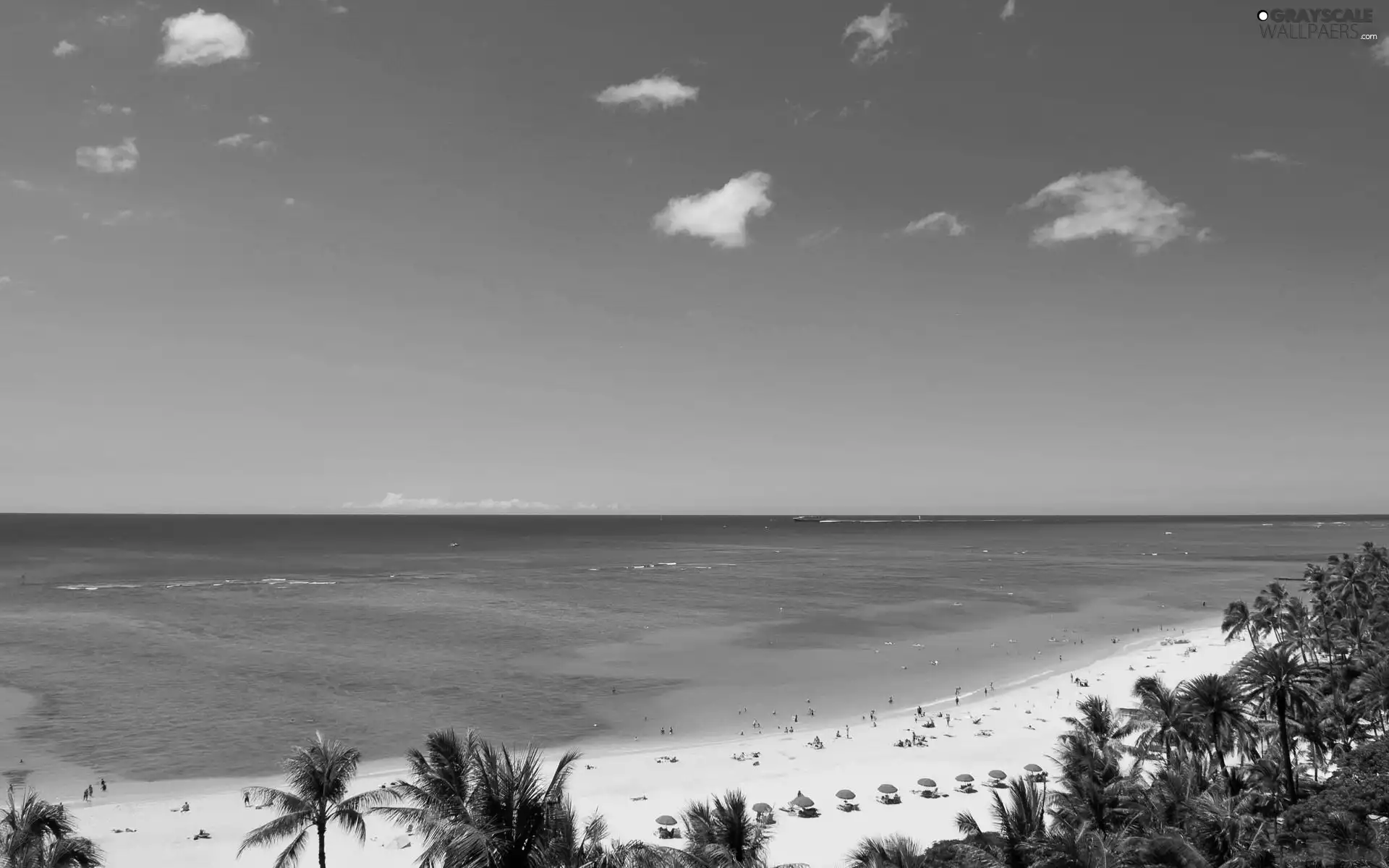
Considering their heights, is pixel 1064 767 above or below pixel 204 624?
above

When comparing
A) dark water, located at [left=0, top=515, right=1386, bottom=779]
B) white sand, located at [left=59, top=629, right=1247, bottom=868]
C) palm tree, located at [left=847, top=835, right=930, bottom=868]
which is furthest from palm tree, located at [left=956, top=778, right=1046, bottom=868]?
dark water, located at [left=0, top=515, right=1386, bottom=779]

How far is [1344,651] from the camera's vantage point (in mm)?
53906

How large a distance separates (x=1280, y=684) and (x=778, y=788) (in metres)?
26.6

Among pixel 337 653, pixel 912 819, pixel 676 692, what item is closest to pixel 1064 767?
pixel 912 819

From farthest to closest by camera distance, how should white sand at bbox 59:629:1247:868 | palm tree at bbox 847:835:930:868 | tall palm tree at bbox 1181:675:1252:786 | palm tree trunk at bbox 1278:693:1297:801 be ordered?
white sand at bbox 59:629:1247:868 → tall palm tree at bbox 1181:675:1252:786 → palm tree trunk at bbox 1278:693:1297:801 → palm tree at bbox 847:835:930:868

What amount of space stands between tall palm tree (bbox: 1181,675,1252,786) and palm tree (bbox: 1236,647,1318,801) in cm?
76

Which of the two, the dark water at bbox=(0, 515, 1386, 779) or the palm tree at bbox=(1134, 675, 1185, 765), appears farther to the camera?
the dark water at bbox=(0, 515, 1386, 779)

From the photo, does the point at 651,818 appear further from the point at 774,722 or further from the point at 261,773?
the point at 261,773

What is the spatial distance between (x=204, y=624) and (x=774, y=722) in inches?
3186

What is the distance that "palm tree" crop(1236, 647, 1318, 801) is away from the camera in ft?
107

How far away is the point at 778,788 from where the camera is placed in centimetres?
4800

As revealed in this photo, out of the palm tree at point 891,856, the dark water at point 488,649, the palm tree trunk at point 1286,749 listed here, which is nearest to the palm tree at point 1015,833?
the palm tree at point 891,856

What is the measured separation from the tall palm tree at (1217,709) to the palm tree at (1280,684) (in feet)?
2.49

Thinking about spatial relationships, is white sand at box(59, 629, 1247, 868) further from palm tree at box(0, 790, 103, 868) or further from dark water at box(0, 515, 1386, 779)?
palm tree at box(0, 790, 103, 868)
